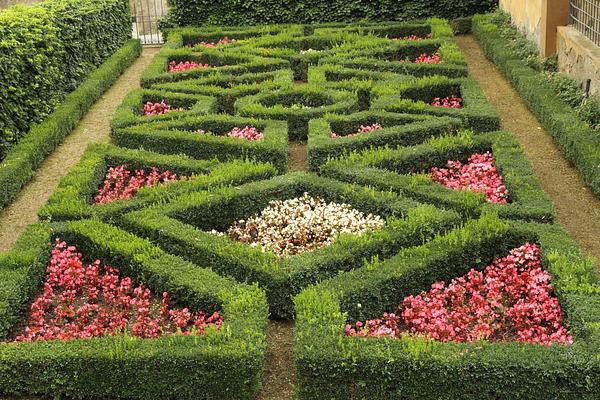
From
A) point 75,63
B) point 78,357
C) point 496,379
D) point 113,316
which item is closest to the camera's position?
point 496,379

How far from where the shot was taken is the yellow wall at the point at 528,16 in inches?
643

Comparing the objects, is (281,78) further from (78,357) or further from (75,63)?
(78,357)

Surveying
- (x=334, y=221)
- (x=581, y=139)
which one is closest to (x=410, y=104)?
(x=581, y=139)

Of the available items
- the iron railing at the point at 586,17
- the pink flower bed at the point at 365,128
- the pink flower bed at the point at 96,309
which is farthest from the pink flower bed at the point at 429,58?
the pink flower bed at the point at 96,309

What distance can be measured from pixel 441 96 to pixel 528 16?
4406mm

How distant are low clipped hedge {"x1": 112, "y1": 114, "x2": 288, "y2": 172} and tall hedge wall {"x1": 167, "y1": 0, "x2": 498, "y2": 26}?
10.1m

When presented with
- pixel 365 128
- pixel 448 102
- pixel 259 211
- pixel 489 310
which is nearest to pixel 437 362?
pixel 489 310

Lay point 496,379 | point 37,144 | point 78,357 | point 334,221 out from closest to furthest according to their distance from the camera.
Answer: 1. point 496,379
2. point 78,357
3. point 334,221
4. point 37,144

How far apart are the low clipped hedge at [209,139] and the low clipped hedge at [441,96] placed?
193 centimetres

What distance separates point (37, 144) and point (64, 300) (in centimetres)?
476

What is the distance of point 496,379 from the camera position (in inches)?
241

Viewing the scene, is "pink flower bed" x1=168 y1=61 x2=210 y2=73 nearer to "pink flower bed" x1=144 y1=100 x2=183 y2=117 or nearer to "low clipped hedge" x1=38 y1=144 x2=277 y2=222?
"pink flower bed" x1=144 y1=100 x2=183 y2=117

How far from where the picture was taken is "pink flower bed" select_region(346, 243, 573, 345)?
7.06m

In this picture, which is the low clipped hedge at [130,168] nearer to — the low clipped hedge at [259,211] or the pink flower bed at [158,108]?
the low clipped hedge at [259,211]
